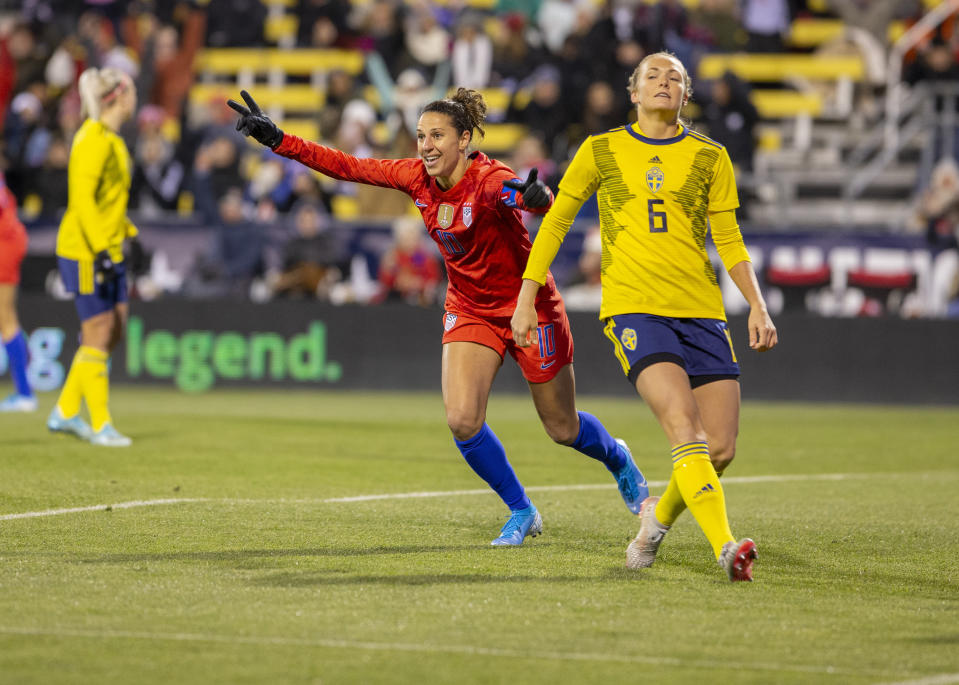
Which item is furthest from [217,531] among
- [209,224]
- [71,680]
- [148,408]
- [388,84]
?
[388,84]

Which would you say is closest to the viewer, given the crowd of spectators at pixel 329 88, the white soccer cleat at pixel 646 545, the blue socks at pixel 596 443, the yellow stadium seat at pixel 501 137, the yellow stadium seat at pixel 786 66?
the white soccer cleat at pixel 646 545

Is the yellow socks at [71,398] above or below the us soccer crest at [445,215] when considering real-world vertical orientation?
below

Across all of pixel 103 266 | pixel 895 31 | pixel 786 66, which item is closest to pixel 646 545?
pixel 103 266

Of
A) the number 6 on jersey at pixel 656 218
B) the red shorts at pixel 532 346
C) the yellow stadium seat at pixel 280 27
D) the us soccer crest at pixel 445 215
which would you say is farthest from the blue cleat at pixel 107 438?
the yellow stadium seat at pixel 280 27

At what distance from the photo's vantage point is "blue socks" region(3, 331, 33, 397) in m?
13.6

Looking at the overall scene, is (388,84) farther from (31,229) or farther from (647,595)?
(647,595)

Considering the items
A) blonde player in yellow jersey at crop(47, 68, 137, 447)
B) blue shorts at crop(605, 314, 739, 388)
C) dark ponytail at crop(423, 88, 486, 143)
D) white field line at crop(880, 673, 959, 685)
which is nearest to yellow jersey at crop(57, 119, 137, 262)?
blonde player in yellow jersey at crop(47, 68, 137, 447)

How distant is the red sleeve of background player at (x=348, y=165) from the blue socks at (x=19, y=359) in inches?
280

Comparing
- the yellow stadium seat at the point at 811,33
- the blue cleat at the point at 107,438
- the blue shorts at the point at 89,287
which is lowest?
the blue cleat at the point at 107,438

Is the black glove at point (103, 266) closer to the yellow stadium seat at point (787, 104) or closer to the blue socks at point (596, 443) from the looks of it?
the blue socks at point (596, 443)

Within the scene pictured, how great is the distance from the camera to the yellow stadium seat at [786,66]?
71.2ft

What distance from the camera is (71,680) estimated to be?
14.2ft

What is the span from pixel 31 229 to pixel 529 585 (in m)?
14.4

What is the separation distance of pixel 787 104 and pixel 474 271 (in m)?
15.6
